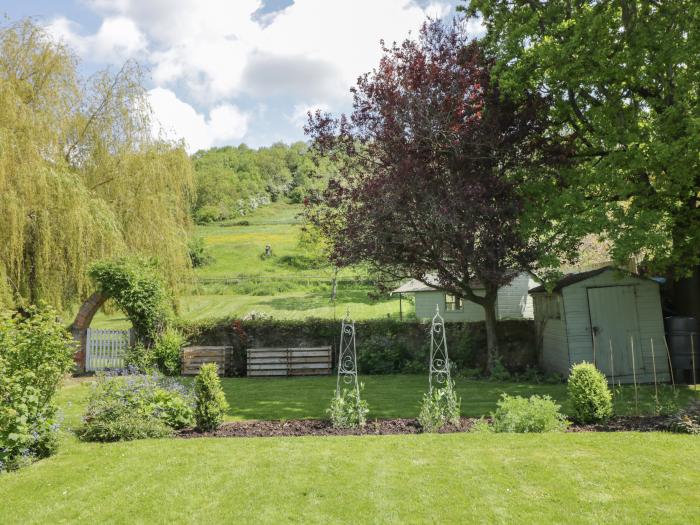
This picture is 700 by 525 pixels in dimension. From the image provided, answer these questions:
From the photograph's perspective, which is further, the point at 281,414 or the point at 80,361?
the point at 80,361

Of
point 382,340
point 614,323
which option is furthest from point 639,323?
point 382,340

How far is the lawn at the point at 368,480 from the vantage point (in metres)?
5.00

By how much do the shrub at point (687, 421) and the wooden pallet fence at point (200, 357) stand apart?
39.1 feet

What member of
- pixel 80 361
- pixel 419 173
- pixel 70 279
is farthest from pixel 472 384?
pixel 80 361

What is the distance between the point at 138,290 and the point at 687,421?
13.5m

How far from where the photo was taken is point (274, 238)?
2512 inches

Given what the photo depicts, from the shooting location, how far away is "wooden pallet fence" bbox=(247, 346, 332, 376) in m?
16.1

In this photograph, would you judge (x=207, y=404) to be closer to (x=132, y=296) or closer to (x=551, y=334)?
(x=132, y=296)

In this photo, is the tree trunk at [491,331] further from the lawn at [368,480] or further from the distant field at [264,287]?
the distant field at [264,287]

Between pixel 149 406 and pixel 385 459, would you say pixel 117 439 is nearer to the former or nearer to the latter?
pixel 149 406

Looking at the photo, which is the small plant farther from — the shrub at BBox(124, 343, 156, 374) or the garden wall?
the shrub at BBox(124, 343, 156, 374)

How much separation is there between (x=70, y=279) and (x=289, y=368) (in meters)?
6.47

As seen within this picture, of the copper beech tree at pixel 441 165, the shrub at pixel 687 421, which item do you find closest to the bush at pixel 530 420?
the shrub at pixel 687 421

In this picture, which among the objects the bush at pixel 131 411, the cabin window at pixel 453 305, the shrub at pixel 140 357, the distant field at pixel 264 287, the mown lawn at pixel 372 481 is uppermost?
the distant field at pixel 264 287
